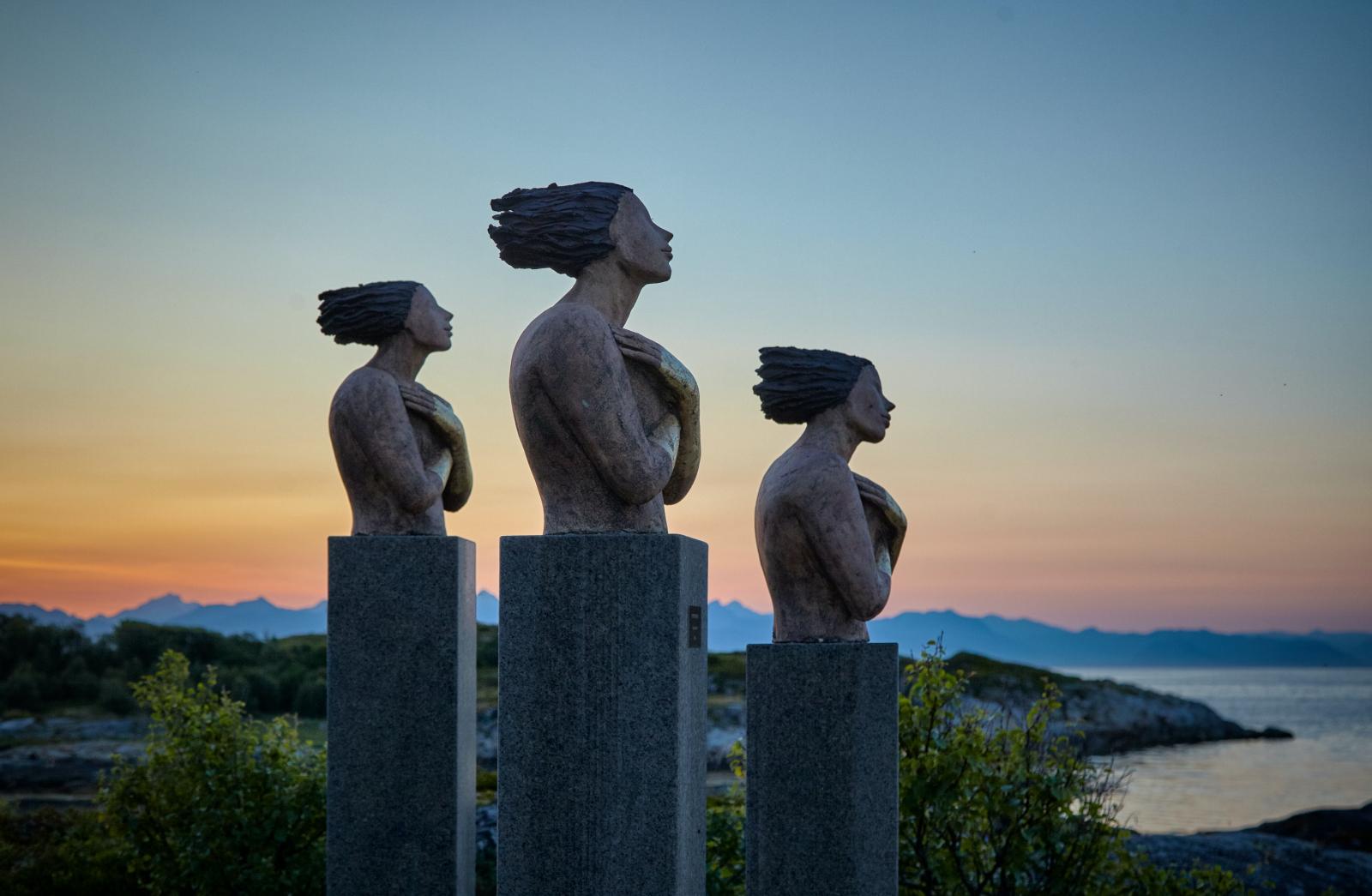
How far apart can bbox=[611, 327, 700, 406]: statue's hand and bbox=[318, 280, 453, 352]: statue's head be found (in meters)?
2.67

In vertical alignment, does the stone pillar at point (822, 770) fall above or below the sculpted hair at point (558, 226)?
below

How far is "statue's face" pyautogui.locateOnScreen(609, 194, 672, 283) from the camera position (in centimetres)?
593

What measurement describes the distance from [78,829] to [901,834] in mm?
6491

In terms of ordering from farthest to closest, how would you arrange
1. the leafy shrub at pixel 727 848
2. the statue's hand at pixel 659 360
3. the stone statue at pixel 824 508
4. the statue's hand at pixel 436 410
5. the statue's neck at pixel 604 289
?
1. the leafy shrub at pixel 727 848
2. the statue's hand at pixel 436 410
3. the stone statue at pixel 824 508
4. the statue's neck at pixel 604 289
5. the statue's hand at pixel 659 360

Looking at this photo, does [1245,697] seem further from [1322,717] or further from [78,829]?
[78,829]

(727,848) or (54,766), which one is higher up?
(727,848)

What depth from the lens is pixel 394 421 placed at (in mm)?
7793

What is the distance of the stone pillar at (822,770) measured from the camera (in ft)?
21.9

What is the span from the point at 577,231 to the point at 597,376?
0.75 m

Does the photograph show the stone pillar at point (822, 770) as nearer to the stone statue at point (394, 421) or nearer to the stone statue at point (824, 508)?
the stone statue at point (824, 508)

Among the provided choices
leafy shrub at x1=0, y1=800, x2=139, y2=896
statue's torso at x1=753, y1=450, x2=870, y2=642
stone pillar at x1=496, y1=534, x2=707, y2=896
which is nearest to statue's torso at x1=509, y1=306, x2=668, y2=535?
stone pillar at x1=496, y1=534, x2=707, y2=896

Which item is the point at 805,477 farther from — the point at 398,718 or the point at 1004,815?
the point at 398,718

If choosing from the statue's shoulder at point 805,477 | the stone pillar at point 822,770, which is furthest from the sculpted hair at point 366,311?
the stone pillar at point 822,770

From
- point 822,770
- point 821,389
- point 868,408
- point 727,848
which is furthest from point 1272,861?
point 821,389
